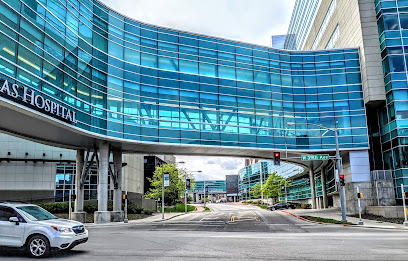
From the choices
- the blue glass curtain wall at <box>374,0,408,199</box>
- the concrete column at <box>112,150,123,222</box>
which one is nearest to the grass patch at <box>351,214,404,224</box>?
the blue glass curtain wall at <box>374,0,408,199</box>

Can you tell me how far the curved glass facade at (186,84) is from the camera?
31906 mm

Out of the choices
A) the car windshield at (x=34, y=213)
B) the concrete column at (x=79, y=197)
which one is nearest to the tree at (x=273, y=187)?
the concrete column at (x=79, y=197)

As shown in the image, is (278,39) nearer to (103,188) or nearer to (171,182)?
(171,182)

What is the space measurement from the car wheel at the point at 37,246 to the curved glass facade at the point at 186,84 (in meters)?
18.2

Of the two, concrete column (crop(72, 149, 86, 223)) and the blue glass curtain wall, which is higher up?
the blue glass curtain wall

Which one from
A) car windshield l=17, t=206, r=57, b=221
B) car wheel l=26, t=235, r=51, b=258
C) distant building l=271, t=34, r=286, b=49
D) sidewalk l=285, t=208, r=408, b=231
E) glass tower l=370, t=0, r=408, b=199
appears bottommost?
sidewalk l=285, t=208, r=408, b=231

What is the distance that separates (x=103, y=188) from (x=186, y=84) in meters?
14.0

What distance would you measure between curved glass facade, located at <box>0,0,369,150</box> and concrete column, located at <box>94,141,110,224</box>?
98.3 inches

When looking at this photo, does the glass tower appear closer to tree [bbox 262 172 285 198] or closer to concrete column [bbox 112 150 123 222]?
concrete column [bbox 112 150 123 222]

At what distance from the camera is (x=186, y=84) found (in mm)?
41656

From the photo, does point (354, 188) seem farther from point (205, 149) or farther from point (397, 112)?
point (205, 149)

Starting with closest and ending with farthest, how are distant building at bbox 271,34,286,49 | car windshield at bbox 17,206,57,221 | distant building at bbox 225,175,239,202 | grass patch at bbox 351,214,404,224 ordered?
car windshield at bbox 17,206,57,221 < grass patch at bbox 351,214,404,224 < distant building at bbox 271,34,286,49 < distant building at bbox 225,175,239,202

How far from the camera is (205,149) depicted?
42.9 meters

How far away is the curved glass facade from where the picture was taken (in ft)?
105
